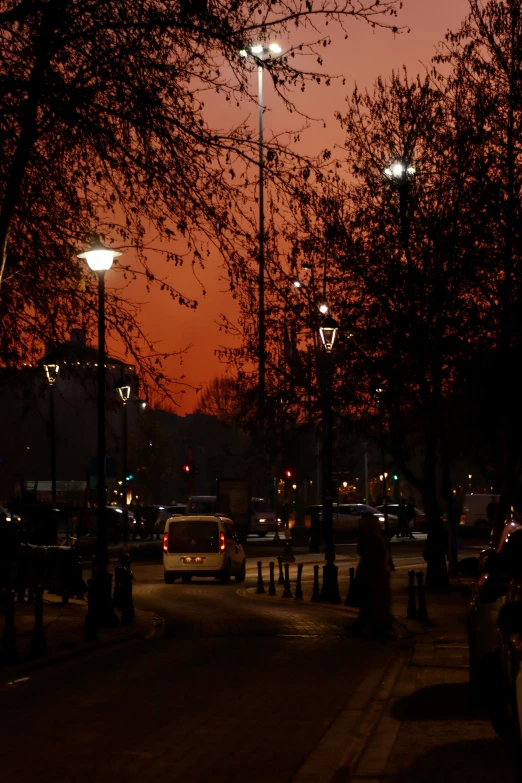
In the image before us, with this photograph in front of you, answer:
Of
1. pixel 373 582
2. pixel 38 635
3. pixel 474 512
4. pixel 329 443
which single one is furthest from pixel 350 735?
pixel 474 512

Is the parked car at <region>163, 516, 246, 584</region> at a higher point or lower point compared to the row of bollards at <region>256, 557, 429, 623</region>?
higher

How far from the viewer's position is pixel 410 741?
898 centimetres

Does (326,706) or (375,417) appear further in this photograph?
(375,417)

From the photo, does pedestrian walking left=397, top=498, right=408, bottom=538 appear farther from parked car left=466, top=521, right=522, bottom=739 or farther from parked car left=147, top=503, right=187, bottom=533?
parked car left=466, top=521, right=522, bottom=739

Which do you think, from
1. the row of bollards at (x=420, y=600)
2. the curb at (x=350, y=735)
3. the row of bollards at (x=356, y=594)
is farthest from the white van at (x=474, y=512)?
the curb at (x=350, y=735)

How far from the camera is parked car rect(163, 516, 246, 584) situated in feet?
102

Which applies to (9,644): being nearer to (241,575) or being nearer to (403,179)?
(403,179)

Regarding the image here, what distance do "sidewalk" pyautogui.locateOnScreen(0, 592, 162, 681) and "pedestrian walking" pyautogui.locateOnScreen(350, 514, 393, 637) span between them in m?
3.30

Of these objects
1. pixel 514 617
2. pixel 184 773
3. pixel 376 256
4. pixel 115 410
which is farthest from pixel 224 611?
pixel 514 617

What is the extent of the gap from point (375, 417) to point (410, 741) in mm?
18890

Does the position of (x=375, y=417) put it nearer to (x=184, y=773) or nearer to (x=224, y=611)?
(x=224, y=611)

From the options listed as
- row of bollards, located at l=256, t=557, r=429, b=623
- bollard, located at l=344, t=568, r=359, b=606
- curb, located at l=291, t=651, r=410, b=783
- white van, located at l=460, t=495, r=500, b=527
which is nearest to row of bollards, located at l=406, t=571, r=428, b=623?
row of bollards, located at l=256, t=557, r=429, b=623

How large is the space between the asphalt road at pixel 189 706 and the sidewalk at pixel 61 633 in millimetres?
300

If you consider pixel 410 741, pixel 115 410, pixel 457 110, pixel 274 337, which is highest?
pixel 457 110
